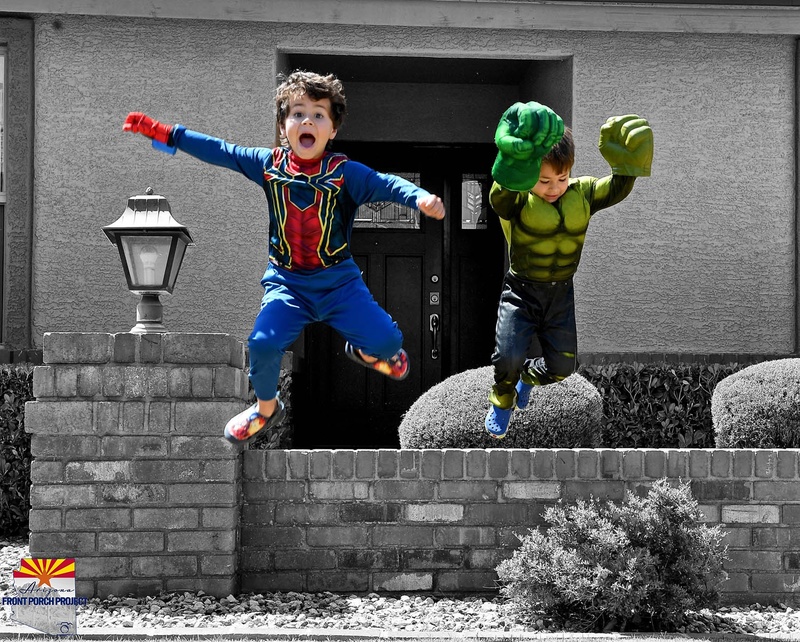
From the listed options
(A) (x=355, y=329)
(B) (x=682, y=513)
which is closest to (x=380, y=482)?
(B) (x=682, y=513)

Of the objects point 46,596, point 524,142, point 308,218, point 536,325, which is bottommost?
point 46,596

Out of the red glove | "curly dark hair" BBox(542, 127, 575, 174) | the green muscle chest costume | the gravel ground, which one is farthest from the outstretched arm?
the gravel ground

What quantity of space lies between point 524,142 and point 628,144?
0.44m

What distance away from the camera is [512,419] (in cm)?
604

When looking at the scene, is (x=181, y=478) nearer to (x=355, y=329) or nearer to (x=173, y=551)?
(x=173, y=551)

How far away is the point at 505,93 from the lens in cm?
942

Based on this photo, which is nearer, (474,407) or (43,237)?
(474,407)

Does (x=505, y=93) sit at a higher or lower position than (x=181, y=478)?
higher

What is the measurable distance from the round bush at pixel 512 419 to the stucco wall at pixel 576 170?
1.96 meters

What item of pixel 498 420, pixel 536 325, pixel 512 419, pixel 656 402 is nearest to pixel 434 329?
pixel 656 402

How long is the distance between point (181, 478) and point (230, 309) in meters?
2.52

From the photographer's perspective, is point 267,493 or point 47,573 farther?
point 267,493

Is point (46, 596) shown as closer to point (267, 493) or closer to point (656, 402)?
point (267, 493)

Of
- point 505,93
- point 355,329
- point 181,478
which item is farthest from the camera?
point 505,93
